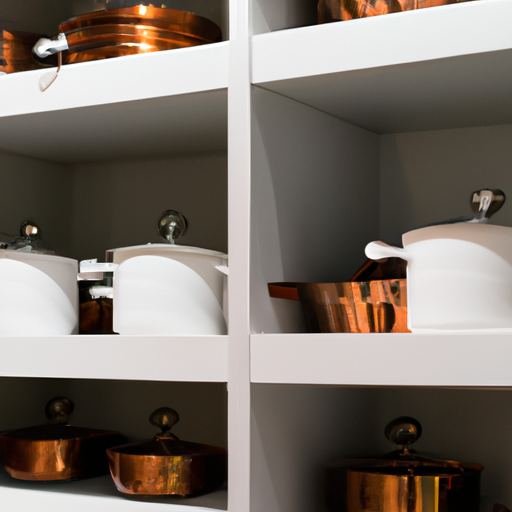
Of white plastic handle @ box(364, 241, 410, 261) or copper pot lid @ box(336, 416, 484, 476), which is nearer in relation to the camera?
white plastic handle @ box(364, 241, 410, 261)

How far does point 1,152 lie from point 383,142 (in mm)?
639

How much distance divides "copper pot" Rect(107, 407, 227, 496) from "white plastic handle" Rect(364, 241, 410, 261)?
0.38 meters

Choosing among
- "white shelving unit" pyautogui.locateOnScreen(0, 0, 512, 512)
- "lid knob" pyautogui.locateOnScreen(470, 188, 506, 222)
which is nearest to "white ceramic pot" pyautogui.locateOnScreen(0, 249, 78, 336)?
"white shelving unit" pyautogui.locateOnScreen(0, 0, 512, 512)

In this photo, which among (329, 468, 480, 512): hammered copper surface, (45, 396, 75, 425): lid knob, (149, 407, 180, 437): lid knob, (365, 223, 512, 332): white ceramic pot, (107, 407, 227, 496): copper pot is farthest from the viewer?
(45, 396, 75, 425): lid knob

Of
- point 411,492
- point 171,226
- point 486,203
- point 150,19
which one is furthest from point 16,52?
point 411,492

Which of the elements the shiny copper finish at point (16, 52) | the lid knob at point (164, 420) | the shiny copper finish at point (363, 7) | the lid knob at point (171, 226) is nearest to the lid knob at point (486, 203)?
the shiny copper finish at point (363, 7)

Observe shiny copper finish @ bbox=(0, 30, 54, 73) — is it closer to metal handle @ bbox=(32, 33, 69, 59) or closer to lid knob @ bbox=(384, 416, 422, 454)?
metal handle @ bbox=(32, 33, 69, 59)

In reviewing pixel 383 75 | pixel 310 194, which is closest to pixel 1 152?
pixel 310 194

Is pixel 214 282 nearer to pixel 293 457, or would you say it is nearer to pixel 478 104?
pixel 293 457

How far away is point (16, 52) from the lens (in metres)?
1.17

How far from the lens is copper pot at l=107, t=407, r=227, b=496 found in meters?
1.03

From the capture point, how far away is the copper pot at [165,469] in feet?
3.38

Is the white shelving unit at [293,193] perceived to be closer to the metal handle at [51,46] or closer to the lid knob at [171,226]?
the metal handle at [51,46]

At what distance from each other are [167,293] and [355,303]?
0.79ft
